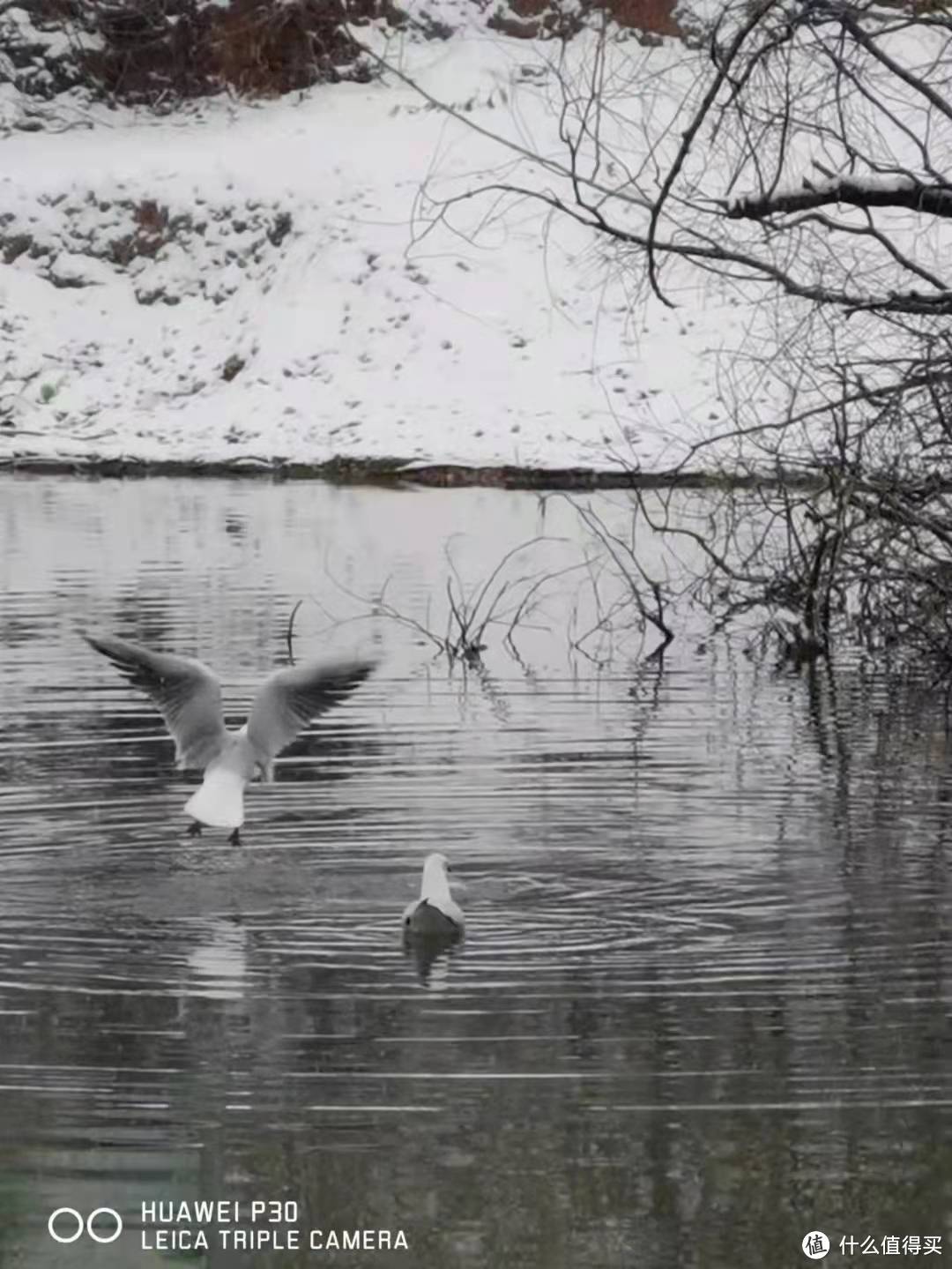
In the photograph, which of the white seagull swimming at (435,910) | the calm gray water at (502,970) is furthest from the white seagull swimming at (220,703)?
the white seagull swimming at (435,910)

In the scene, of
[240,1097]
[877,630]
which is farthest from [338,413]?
[240,1097]

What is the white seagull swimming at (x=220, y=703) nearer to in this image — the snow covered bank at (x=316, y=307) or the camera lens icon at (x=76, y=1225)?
the camera lens icon at (x=76, y=1225)

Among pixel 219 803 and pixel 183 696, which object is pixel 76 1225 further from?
pixel 183 696

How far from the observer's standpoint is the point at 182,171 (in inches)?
1650

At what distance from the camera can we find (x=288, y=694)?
36.9ft

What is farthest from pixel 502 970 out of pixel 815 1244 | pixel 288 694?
pixel 815 1244

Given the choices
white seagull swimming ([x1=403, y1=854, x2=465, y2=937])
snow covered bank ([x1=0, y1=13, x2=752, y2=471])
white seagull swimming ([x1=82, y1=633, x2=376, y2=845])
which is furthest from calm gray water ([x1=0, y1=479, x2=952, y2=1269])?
snow covered bank ([x1=0, y1=13, x2=752, y2=471])

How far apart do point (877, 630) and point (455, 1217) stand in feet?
39.0

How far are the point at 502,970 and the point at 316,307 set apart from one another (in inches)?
1200

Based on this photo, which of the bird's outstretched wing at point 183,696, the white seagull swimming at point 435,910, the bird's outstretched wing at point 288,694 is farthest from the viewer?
the bird's outstretched wing at point 288,694

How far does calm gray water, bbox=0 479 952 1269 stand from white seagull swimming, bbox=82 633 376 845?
0.35 m

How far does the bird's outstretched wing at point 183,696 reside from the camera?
36.2ft

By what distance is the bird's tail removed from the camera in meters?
10.4

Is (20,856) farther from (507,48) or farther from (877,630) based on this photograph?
(507,48)
